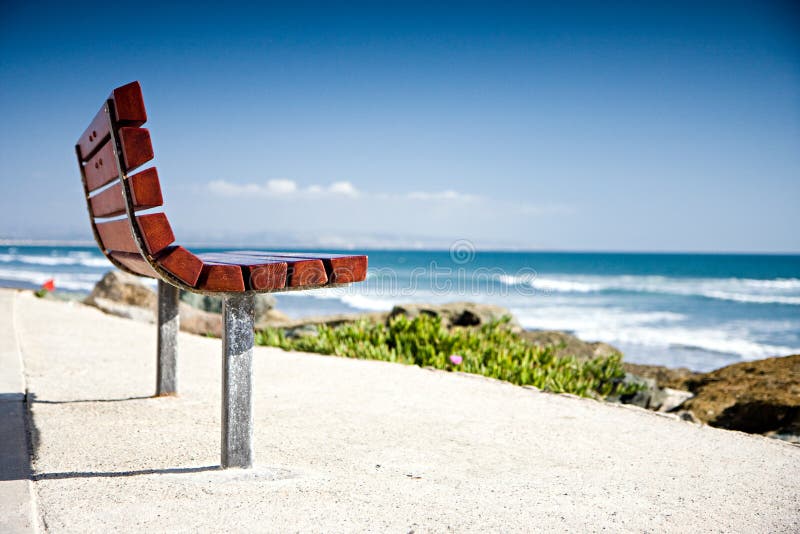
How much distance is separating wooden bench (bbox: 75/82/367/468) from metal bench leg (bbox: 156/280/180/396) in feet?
2.10

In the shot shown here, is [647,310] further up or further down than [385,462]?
further down

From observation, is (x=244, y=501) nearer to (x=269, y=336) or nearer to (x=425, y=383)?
(x=425, y=383)

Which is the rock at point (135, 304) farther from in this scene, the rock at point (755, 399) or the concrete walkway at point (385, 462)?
the rock at point (755, 399)

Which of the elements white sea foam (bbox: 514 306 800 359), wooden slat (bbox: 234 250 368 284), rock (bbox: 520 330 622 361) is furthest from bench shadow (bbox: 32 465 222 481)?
white sea foam (bbox: 514 306 800 359)

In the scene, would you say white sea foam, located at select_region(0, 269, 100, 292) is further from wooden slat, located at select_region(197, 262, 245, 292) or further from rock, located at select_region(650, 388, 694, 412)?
wooden slat, located at select_region(197, 262, 245, 292)

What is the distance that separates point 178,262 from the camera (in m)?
2.12

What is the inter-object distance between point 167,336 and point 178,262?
5.52ft

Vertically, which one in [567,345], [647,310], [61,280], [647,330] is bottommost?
[647,310]

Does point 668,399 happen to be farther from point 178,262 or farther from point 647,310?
point 647,310

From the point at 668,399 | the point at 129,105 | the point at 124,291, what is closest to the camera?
the point at 129,105

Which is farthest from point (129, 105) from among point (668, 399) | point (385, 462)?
point (668, 399)

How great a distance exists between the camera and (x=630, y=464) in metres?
2.93

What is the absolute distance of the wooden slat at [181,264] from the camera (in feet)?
6.91

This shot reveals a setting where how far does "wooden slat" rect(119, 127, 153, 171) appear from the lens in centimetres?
204
